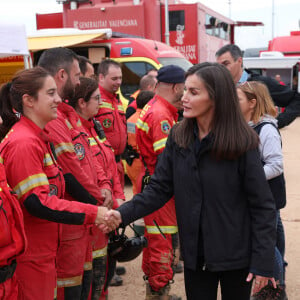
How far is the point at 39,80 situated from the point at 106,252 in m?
1.53

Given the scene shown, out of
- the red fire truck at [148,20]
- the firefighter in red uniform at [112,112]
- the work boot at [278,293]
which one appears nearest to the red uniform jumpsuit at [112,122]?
the firefighter in red uniform at [112,112]

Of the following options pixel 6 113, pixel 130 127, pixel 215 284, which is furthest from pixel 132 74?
pixel 215 284

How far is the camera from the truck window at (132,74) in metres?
9.94

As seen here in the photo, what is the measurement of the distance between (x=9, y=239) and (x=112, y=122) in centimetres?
303

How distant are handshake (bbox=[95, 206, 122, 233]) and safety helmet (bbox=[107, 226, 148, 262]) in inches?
28.3

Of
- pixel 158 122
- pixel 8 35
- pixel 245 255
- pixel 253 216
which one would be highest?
pixel 8 35

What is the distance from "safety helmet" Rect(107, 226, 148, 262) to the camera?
3.66 meters

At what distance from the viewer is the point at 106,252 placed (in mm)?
3727

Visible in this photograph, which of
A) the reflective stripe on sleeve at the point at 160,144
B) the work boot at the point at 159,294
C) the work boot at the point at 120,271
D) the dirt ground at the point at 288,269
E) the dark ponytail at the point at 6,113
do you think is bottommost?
the dirt ground at the point at 288,269

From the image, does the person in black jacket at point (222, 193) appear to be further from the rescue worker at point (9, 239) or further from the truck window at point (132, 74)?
the truck window at point (132, 74)

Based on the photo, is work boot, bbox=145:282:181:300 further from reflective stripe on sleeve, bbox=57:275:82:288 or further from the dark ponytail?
the dark ponytail

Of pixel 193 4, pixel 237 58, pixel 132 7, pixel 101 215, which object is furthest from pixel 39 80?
pixel 193 4

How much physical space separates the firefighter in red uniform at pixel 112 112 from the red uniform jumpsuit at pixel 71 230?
72.3 inches

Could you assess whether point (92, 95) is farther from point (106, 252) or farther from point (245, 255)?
point (245, 255)
